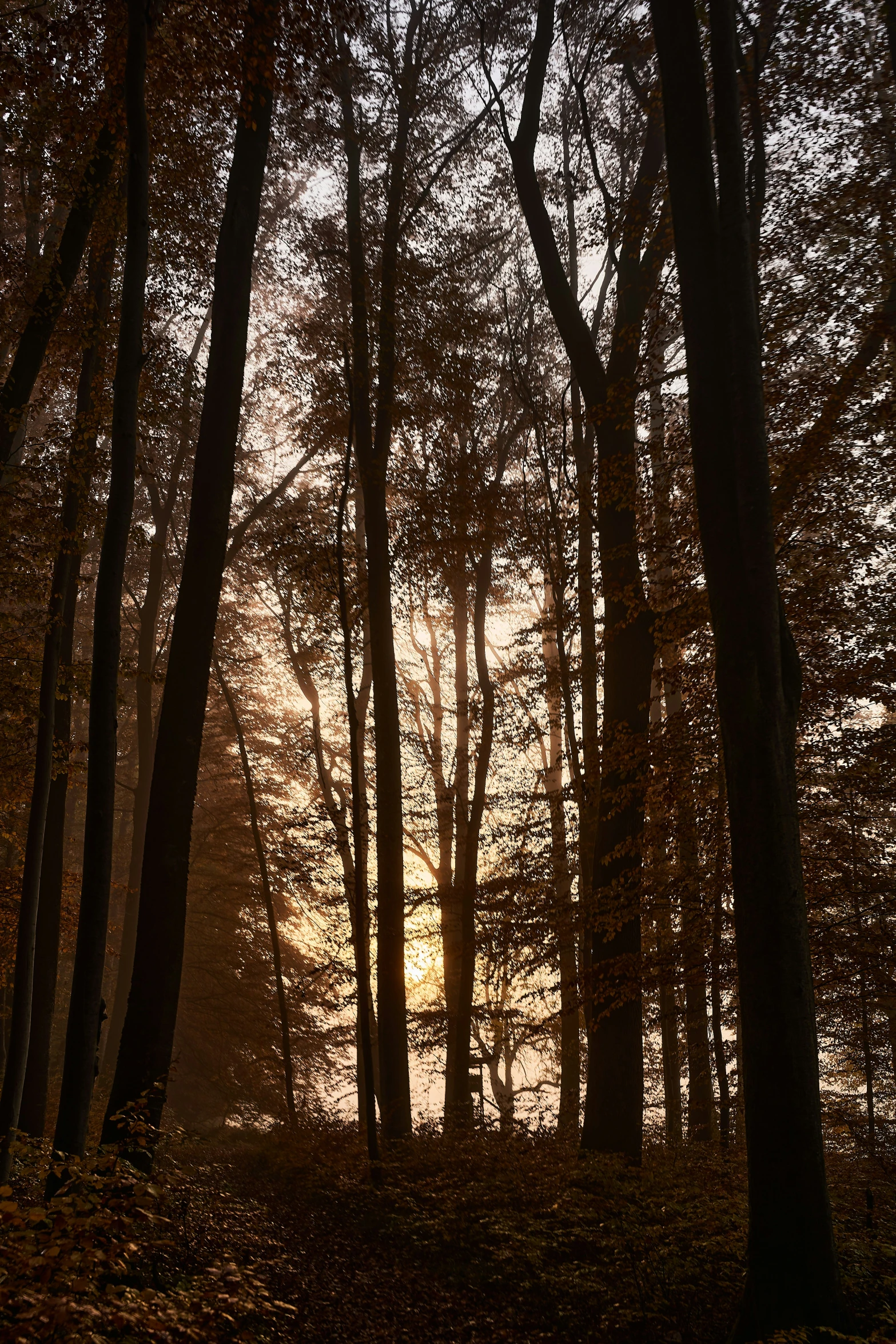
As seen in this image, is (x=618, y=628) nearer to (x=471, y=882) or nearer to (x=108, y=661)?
(x=108, y=661)

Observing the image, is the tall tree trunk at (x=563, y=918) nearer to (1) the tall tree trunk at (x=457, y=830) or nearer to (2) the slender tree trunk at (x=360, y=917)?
(1) the tall tree trunk at (x=457, y=830)

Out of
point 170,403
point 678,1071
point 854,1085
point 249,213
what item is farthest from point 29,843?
point 854,1085

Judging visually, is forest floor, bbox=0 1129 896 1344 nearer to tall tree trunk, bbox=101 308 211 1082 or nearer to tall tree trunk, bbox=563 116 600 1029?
tall tree trunk, bbox=563 116 600 1029

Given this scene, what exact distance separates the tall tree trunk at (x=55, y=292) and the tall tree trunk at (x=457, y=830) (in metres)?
6.64

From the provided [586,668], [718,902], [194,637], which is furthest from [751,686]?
[586,668]

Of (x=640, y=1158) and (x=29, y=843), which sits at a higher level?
(x=29, y=843)

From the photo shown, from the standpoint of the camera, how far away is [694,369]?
5254 mm

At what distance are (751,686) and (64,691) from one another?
800 centimetres

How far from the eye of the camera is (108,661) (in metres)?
5.66

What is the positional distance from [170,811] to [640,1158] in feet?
18.2

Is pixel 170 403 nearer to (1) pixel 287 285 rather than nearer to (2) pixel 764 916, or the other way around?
(1) pixel 287 285

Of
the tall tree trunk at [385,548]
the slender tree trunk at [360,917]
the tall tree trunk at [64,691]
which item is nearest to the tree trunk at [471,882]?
the tall tree trunk at [385,548]

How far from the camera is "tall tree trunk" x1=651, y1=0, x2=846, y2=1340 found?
4.12m

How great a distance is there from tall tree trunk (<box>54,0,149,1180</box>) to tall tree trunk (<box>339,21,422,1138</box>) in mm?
4440
